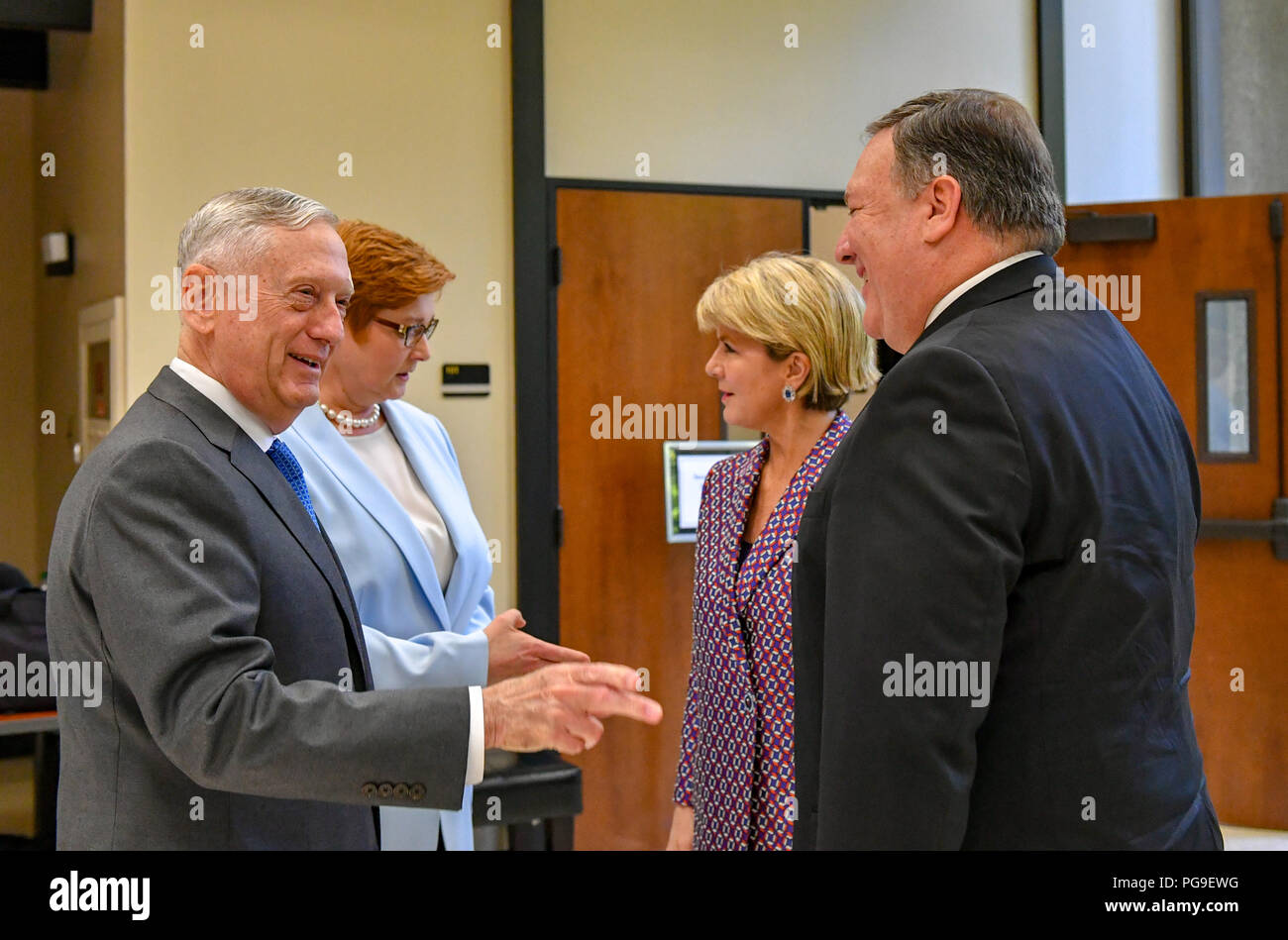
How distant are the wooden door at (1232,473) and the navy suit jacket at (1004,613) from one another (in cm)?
374

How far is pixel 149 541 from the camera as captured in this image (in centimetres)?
134

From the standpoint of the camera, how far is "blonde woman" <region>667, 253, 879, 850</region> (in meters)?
2.07

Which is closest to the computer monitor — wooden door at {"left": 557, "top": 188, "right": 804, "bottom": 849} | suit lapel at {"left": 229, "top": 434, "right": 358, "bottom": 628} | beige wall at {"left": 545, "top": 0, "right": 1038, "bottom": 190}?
wooden door at {"left": 557, "top": 188, "right": 804, "bottom": 849}

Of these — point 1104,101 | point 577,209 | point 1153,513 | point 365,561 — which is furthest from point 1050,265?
point 1104,101

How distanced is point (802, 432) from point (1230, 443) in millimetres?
3135

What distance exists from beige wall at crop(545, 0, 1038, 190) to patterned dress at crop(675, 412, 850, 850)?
108 inches

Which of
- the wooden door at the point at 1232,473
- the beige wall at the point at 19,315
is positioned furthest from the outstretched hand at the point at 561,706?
the beige wall at the point at 19,315

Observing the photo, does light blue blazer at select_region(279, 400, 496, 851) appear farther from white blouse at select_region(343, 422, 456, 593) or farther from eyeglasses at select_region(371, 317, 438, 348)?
eyeglasses at select_region(371, 317, 438, 348)

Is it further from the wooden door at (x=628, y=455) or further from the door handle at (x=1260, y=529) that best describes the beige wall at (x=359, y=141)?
the door handle at (x=1260, y=529)

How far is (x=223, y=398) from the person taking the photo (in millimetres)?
1560

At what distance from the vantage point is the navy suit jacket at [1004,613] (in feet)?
4.00

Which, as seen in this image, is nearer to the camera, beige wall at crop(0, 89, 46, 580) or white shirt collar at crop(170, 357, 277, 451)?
white shirt collar at crop(170, 357, 277, 451)
